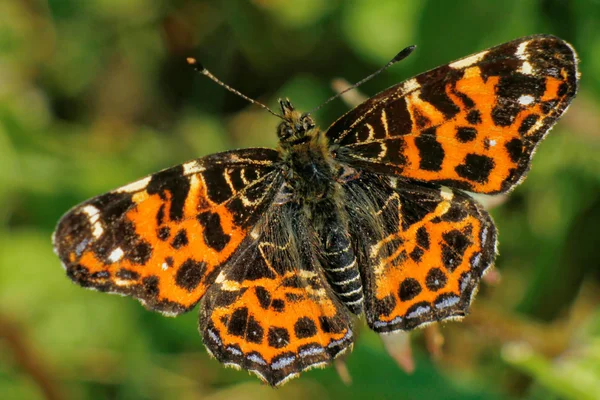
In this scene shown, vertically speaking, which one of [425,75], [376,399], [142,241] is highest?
[425,75]

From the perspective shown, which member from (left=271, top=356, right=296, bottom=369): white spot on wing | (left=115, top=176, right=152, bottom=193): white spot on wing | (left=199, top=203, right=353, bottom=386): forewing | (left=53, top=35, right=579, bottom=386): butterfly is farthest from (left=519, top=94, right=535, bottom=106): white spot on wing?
(left=115, top=176, right=152, bottom=193): white spot on wing

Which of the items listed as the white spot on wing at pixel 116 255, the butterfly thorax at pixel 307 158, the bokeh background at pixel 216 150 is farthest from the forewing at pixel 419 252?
the white spot on wing at pixel 116 255

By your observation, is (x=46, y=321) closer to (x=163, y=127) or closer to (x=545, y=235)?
(x=163, y=127)

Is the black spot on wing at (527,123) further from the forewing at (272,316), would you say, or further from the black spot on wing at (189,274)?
the black spot on wing at (189,274)

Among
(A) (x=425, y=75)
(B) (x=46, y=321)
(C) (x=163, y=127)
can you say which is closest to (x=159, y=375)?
(B) (x=46, y=321)

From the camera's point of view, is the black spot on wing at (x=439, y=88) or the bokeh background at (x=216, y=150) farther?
the bokeh background at (x=216, y=150)

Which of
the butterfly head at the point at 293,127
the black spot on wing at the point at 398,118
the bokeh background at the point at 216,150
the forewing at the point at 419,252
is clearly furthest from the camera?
the bokeh background at the point at 216,150
